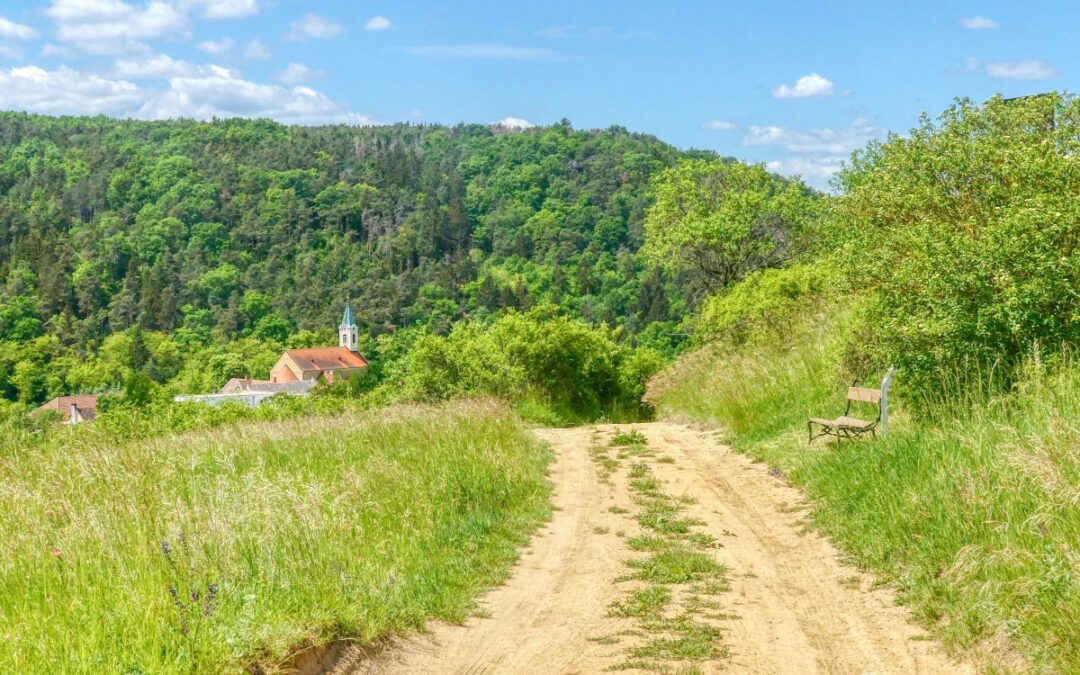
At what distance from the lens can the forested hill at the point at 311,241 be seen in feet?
429

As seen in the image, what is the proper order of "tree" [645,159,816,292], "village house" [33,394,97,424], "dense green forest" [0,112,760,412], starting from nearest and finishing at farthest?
"village house" [33,394,97,424] → "tree" [645,159,816,292] → "dense green forest" [0,112,760,412]

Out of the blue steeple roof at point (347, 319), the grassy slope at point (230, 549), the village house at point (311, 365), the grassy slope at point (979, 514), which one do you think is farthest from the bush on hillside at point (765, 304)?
the blue steeple roof at point (347, 319)

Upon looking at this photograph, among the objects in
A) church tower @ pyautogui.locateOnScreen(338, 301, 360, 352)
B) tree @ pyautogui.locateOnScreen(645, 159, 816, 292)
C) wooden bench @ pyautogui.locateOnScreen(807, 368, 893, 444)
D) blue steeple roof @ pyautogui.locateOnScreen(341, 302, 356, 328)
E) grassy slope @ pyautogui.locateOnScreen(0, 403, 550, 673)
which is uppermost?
tree @ pyautogui.locateOnScreen(645, 159, 816, 292)

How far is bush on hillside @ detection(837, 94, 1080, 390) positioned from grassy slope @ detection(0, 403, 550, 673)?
373 centimetres

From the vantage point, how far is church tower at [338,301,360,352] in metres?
136

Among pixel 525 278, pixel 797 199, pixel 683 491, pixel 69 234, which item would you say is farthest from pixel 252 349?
pixel 683 491

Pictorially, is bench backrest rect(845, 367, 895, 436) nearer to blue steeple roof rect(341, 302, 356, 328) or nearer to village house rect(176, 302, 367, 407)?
village house rect(176, 302, 367, 407)

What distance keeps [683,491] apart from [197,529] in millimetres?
5296

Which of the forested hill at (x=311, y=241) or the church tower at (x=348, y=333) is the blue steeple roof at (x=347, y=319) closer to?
the church tower at (x=348, y=333)

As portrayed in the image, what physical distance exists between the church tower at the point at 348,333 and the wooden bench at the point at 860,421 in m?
128

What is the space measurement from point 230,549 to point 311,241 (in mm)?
168008

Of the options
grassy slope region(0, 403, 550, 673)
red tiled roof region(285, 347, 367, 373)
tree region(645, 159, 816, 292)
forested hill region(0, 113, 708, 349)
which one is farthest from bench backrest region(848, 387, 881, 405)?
red tiled roof region(285, 347, 367, 373)

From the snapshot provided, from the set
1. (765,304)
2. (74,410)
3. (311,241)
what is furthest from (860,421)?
(311,241)

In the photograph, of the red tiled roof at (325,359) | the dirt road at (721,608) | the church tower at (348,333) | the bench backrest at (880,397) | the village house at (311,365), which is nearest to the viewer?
the dirt road at (721,608)
